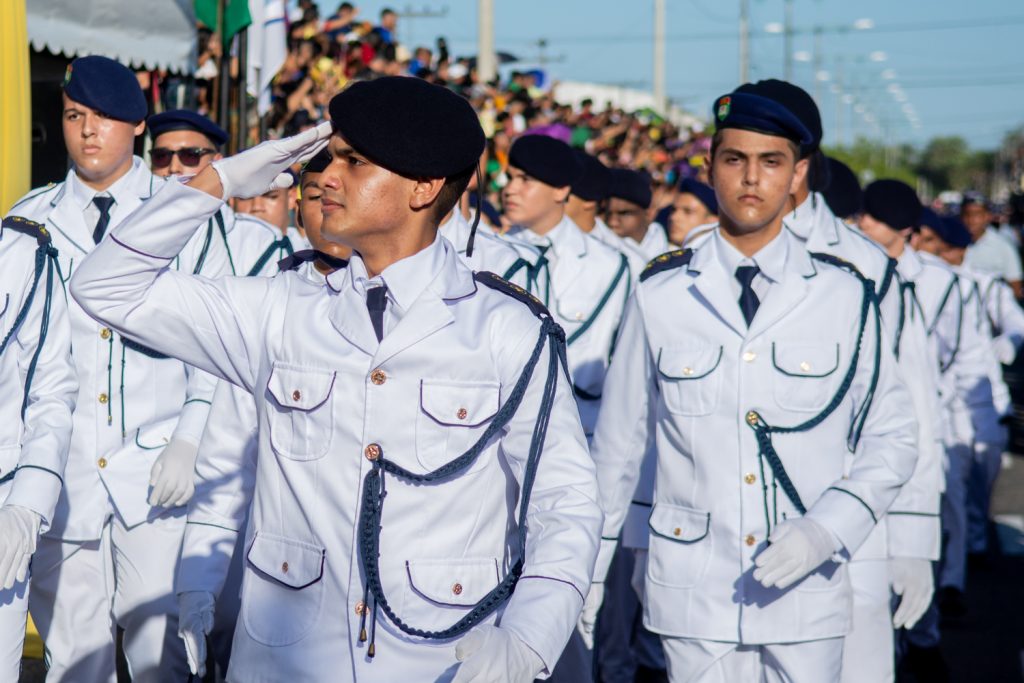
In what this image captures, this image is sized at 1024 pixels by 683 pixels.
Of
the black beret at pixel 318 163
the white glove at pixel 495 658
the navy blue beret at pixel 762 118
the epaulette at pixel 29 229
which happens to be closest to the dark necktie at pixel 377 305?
the white glove at pixel 495 658

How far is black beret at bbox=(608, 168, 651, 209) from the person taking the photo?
11156 millimetres

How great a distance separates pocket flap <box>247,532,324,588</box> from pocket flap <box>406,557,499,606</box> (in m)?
0.21

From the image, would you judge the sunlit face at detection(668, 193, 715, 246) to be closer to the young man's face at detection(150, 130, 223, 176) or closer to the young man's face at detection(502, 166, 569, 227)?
the young man's face at detection(502, 166, 569, 227)

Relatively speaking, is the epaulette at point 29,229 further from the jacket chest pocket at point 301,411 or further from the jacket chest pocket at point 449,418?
the jacket chest pocket at point 449,418

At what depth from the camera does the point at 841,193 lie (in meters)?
8.38

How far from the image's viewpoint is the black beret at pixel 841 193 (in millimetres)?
8367

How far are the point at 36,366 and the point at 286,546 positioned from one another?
5.28 ft

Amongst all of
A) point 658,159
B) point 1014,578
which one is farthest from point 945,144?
point 1014,578

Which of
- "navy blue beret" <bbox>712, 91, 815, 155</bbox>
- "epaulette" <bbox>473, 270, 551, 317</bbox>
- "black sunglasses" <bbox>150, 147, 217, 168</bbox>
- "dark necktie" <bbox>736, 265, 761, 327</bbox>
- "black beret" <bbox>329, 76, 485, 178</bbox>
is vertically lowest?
"black sunglasses" <bbox>150, 147, 217, 168</bbox>

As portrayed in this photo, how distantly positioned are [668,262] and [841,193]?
3.70 meters

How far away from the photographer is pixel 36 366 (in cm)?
468

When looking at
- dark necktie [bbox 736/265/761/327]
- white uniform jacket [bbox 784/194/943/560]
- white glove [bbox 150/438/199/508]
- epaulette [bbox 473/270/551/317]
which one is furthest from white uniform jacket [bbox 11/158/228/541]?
white uniform jacket [bbox 784/194/943/560]

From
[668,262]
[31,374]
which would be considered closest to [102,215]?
[31,374]

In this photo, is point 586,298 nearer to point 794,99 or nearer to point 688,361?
point 794,99
